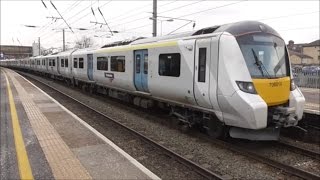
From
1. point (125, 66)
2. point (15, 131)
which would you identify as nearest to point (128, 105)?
point (125, 66)

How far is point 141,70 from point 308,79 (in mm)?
20743

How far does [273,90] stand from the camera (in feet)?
28.0

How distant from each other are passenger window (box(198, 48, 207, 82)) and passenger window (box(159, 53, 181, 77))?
3.65 ft

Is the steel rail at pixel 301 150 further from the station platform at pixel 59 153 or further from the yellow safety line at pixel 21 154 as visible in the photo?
the yellow safety line at pixel 21 154

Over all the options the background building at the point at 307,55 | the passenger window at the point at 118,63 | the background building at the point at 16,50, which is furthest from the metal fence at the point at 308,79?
the background building at the point at 16,50

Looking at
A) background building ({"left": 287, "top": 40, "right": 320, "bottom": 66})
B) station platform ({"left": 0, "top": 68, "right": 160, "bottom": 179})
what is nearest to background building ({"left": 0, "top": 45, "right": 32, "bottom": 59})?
background building ({"left": 287, "top": 40, "right": 320, "bottom": 66})

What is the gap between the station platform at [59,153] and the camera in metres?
6.60

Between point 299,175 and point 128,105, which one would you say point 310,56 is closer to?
point 128,105

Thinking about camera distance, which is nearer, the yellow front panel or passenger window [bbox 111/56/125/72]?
the yellow front panel

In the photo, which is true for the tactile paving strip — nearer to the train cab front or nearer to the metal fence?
the train cab front

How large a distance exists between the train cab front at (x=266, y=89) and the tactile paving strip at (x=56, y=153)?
3.67 metres

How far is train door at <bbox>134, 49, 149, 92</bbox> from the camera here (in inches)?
500

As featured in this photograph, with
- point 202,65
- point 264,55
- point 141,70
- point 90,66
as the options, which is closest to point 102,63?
point 90,66

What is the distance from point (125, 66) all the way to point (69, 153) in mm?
7064
